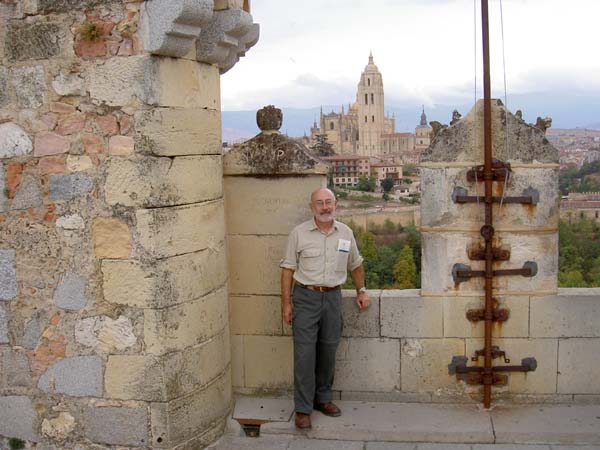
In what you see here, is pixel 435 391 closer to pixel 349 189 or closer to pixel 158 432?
pixel 158 432

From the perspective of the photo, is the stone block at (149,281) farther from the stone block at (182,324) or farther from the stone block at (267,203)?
the stone block at (267,203)

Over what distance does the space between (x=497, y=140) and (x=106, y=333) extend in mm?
2518

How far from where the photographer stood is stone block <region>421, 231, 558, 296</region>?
14.8ft

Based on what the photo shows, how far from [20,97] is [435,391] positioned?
3031 mm

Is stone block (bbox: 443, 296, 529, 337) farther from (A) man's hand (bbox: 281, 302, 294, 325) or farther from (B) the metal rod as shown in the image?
(A) man's hand (bbox: 281, 302, 294, 325)

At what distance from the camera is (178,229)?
159 inches

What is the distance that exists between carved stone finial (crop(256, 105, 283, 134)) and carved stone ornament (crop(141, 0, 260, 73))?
0.43 m

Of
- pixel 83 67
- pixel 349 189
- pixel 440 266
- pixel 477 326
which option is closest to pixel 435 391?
pixel 477 326

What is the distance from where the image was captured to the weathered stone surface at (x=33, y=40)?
3.91m

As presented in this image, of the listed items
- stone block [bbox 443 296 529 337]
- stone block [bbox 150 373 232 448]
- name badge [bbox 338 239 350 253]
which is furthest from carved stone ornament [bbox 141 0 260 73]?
stone block [bbox 443 296 529 337]

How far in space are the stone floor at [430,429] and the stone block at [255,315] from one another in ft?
1.61

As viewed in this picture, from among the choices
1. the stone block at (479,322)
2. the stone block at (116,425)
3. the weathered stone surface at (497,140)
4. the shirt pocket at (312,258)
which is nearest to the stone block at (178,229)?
the shirt pocket at (312,258)

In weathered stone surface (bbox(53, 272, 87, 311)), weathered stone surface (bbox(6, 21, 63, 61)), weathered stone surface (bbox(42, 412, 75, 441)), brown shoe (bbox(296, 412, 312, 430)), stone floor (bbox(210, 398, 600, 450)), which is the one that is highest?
weathered stone surface (bbox(6, 21, 63, 61))

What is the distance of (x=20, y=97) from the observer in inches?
157
